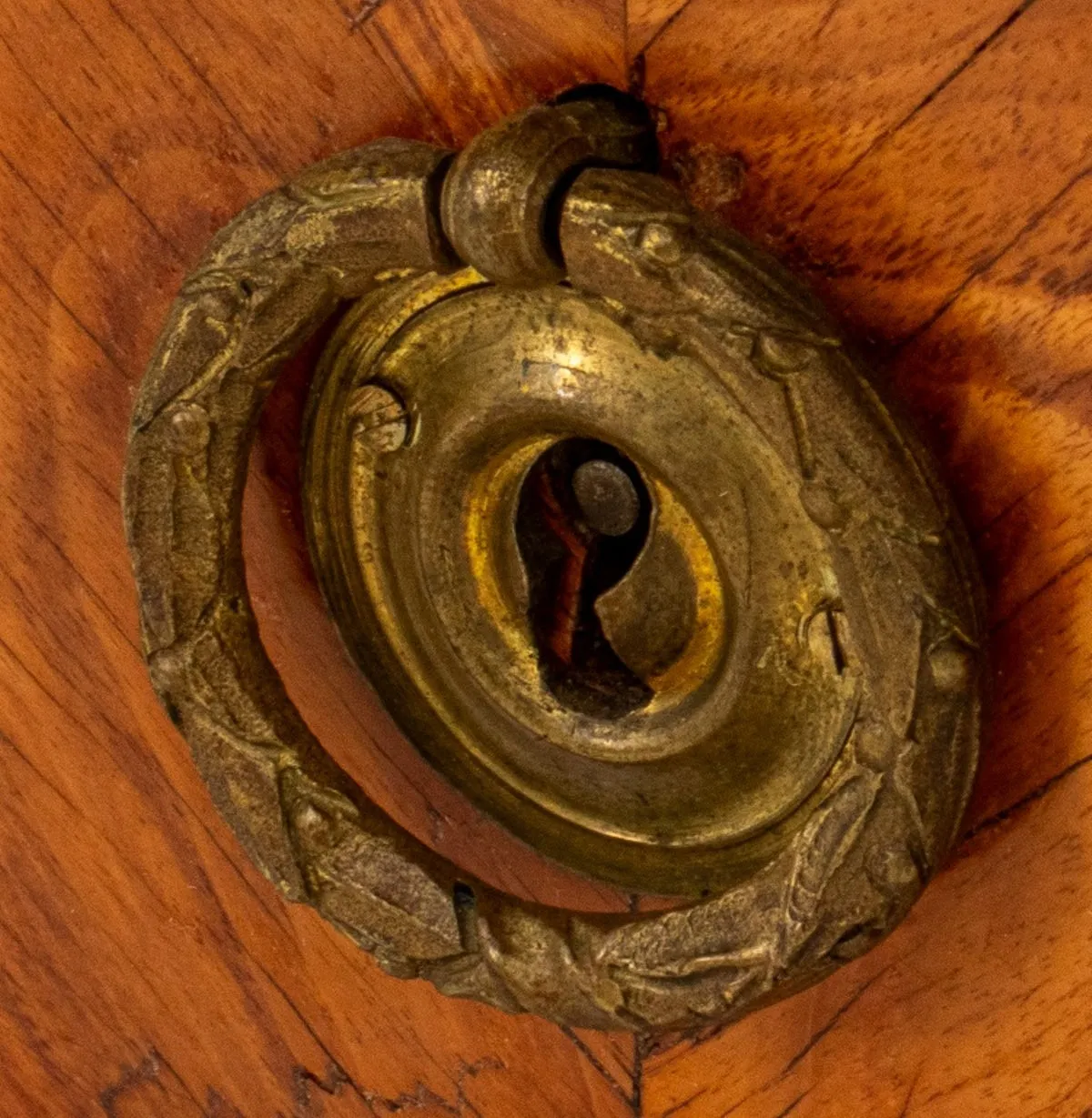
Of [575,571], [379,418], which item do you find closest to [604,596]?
[575,571]

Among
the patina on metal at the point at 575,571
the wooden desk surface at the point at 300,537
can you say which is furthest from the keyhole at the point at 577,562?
the wooden desk surface at the point at 300,537

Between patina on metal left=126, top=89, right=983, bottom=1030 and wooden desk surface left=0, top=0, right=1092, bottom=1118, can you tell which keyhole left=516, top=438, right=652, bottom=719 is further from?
wooden desk surface left=0, top=0, right=1092, bottom=1118

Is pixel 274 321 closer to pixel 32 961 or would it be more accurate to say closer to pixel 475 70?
pixel 475 70

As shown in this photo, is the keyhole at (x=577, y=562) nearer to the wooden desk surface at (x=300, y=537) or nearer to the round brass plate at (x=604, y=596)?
the round brass plate at (x=604, y=596)

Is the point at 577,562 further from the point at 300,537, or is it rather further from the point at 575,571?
the point at 300,537

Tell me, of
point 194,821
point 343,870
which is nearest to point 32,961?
point 194,821

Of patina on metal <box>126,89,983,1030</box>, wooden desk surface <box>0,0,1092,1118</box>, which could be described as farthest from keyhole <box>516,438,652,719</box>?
wooden desk surface <box>0,0,1092,1118</box>
